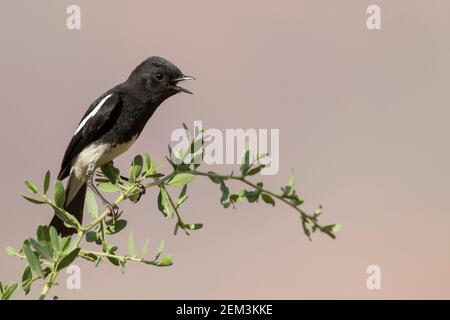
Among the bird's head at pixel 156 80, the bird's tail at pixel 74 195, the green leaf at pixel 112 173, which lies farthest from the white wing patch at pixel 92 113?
the green leaf at pixel 112 173

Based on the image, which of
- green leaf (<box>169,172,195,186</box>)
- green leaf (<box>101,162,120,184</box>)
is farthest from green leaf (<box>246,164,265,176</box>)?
green leaf (<box>101,162,120,184</box>)

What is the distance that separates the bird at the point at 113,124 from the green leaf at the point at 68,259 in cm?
209

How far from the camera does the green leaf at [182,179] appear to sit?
1.68m

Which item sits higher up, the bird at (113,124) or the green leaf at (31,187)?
the bird at (113,124)

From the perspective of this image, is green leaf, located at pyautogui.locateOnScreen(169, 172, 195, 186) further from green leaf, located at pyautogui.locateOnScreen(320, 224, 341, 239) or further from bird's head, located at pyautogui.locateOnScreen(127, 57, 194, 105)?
bird's head, located at pyautogui.locateOnScreen(127, 57, 194, 105)

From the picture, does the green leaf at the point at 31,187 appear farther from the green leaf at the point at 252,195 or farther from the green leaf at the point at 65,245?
the green leaf at the point at 252,195

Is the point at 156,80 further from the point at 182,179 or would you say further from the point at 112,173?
the point at 182,179

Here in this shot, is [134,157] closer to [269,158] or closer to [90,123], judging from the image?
[269,158]

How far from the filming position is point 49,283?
4.52 ft

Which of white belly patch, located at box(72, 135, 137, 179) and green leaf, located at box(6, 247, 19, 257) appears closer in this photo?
green leaf, located at box(6, 247, 19, 257)

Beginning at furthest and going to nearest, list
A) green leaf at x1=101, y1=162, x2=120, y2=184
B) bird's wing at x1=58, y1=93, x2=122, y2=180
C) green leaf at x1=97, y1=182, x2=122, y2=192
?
bird's wing at x1=58, y1=93, x2=122, y2=180 → green leaf at x1=101, y1=162, x2=120, y2=184 → green leaf at x1=97, y1=182, x2=122, y2=192

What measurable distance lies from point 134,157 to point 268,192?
0.66 metres

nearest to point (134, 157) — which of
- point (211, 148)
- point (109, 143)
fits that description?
point (211, 148)

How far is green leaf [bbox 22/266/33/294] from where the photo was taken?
59.9 inches
